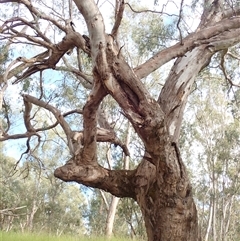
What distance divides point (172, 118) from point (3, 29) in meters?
1.86

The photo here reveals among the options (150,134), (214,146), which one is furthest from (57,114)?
(214,146)

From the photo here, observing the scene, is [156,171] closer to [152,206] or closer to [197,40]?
[152,206]

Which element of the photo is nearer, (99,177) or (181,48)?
(181,48)

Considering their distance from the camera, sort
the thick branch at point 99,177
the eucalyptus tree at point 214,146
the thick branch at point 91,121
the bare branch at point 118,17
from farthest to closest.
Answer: the eucalyptus tree at point 214,146 < the thick branch at point 99,177 < the thick branch at point 91,121 < the bare branch at point 118,17

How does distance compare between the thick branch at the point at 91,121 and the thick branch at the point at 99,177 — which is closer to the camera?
the thick branch at the point at 91,121

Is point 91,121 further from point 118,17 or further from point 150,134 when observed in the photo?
point 118,17

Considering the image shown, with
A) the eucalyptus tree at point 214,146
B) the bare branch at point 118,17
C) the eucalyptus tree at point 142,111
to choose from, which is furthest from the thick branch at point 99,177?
the eucalyptus tree at point 214,146

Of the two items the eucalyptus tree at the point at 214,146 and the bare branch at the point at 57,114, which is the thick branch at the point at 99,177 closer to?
the bare branch at the point at 57,114

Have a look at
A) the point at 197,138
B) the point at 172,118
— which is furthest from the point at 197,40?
the point at 197,138

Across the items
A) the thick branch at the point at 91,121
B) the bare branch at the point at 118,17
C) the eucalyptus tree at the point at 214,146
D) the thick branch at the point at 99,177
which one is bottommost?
the thick branch at the point at 99,177

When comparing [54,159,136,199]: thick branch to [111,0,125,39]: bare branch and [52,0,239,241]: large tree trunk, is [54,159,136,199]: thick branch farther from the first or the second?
[111,0,125,39]: bare branch

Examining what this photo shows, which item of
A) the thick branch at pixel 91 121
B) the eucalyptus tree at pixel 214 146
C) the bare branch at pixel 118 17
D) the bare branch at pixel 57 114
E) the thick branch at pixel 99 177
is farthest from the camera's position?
the eucalyptus tree at pixel 214 146

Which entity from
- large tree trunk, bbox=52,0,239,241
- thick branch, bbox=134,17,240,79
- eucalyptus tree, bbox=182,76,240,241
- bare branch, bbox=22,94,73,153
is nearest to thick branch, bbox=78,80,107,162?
large tree trunk, bbox=52,0,239,241

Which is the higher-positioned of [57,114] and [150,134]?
[57,114]
